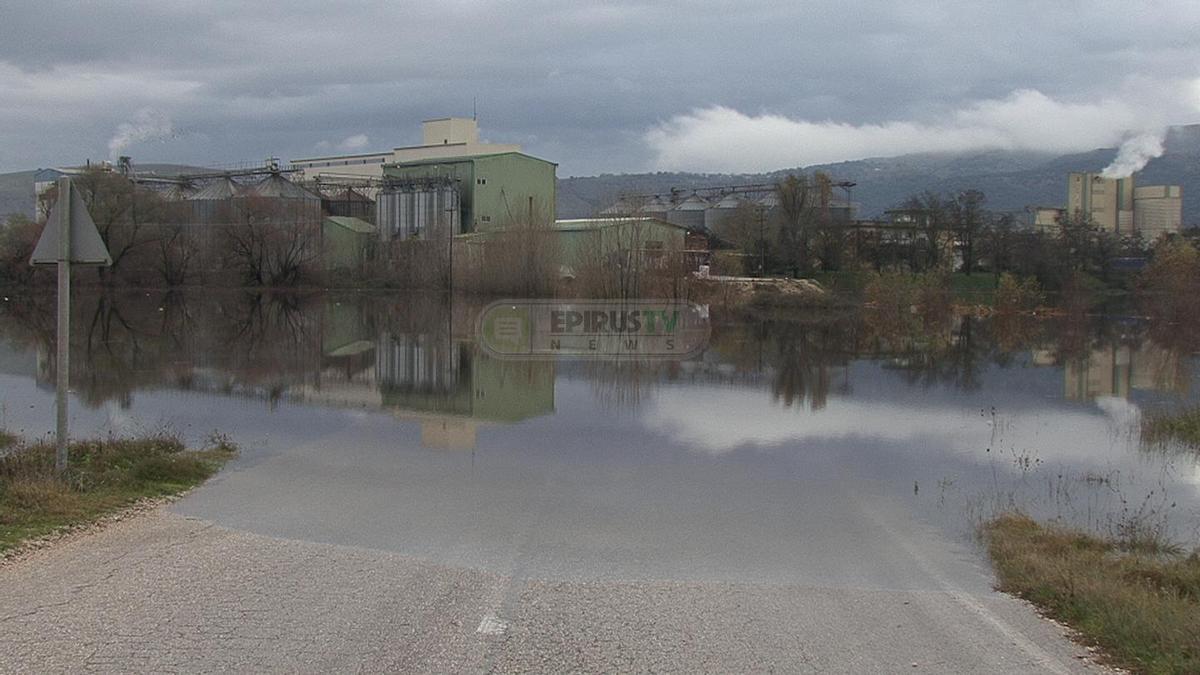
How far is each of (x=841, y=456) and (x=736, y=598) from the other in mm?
8488

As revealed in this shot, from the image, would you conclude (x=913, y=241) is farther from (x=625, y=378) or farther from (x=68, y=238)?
(x=68, y=238)

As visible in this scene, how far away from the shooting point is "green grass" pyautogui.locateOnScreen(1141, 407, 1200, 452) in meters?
17.3

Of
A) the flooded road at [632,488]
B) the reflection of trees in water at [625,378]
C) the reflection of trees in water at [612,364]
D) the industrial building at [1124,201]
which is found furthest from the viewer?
the industrial building at [1124,201]

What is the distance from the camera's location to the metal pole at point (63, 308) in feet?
29.4

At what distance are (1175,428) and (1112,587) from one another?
496 inches

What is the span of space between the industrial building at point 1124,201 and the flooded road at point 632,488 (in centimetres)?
9625

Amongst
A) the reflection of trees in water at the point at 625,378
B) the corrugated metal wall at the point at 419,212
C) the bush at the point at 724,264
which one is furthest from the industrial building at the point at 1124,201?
the reflection of trees in water at the point at 625,378

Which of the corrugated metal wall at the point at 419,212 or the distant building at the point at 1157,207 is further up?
the distant building at the point at 1157,207

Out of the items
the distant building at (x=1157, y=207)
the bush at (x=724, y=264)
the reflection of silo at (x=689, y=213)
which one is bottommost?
the bush at (x=724, y=264)

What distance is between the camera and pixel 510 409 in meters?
19.6

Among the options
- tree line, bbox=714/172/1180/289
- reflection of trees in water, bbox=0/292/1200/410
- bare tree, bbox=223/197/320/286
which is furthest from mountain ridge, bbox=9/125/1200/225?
reflection of trees in water, bbox=0/292/1200/410

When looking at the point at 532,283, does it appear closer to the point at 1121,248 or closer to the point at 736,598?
the point at 736,598

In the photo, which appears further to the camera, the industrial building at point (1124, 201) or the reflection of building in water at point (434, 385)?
the industrial building at point (1124, 201)

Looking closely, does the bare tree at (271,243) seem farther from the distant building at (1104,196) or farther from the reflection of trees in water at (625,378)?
the distant building at (1104,196)
